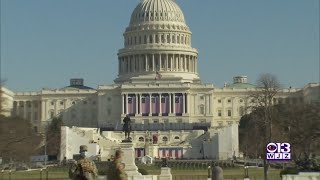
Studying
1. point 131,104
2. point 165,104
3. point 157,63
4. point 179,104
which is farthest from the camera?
point 157,63

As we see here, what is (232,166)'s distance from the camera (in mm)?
85562

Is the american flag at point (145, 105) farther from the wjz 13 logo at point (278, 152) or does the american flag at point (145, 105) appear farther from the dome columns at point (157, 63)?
the wjz 13 logo at point (278, 152)

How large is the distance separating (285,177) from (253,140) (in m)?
66.1

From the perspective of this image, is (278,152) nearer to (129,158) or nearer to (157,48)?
(129,158)

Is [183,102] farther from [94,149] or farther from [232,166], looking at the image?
[232,166]

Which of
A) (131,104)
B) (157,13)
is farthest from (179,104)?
(157,13)

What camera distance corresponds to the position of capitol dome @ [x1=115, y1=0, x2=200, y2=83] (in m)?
177

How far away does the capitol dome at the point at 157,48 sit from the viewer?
177m

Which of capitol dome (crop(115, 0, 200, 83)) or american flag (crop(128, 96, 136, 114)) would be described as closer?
american flag (crop(128, 96, 136, 114))

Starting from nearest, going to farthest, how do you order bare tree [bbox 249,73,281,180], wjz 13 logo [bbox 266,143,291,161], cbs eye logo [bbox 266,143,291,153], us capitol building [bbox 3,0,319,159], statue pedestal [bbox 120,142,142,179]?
wjz 13 logo [bbox 266,143,291,161] → cbs eye logo [bbox 266,143,291,153] → statue pedestal [bbox 120,142,142,179] → bare tree [bbox 249,73,281,180] → us capitol building [bbox 3,0,319,159]

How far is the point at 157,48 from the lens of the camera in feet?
583

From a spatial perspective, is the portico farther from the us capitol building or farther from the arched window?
the arched window

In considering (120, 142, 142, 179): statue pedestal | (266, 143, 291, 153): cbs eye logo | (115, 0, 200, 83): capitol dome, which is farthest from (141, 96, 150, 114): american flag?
(266, 143, 291, 153): cbs eye logo

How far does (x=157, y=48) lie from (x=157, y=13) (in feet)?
31.1
